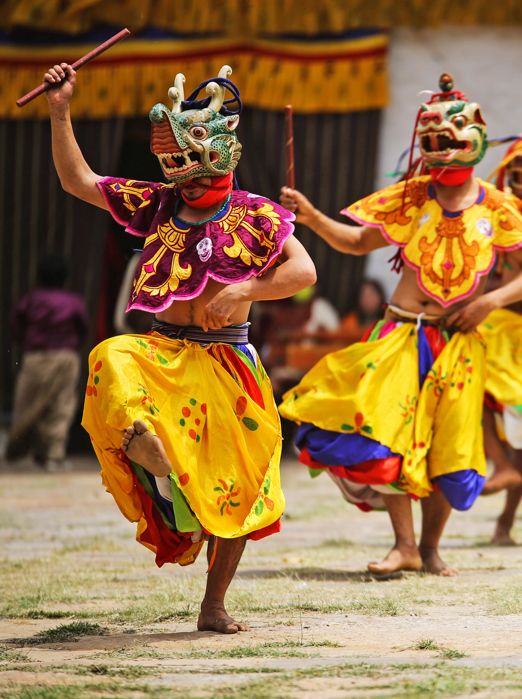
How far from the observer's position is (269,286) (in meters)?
3.26

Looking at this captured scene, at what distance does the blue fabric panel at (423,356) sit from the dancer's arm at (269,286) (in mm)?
1240

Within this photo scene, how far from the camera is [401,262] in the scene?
462cm

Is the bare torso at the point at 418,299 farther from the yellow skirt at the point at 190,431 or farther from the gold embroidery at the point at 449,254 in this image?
the yellow skirt at the point at 190,431

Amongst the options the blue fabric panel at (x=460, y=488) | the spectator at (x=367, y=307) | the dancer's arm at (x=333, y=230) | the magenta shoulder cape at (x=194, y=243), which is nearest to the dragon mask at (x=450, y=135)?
the dancer's arm at (x=333, y=230)

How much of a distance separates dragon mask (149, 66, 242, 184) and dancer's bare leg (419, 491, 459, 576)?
188 centimetres

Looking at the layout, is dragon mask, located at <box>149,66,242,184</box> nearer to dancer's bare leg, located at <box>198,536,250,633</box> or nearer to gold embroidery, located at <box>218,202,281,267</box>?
gold embroidery, located at <box>218,202,281,267</box>

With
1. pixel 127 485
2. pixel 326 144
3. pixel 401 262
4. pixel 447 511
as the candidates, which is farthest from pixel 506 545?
pixel 326 144

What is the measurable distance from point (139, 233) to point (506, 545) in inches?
106

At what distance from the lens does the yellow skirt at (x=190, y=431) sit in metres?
3.10

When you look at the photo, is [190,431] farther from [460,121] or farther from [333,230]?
[460,121]

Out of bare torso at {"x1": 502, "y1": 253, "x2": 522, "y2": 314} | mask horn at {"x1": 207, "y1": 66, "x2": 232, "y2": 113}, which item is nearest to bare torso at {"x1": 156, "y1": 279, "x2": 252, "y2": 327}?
mask horn at {"x1": 207, "y1": 66, "x2": 232, "y2": 113}

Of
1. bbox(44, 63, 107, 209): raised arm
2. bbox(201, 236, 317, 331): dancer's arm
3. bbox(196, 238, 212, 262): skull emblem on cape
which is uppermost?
bbox(44, 63, 107, 209): raised arm

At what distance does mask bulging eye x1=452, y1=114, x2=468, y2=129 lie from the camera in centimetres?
438

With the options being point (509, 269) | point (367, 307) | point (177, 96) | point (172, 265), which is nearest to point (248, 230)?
point (172, 265)
